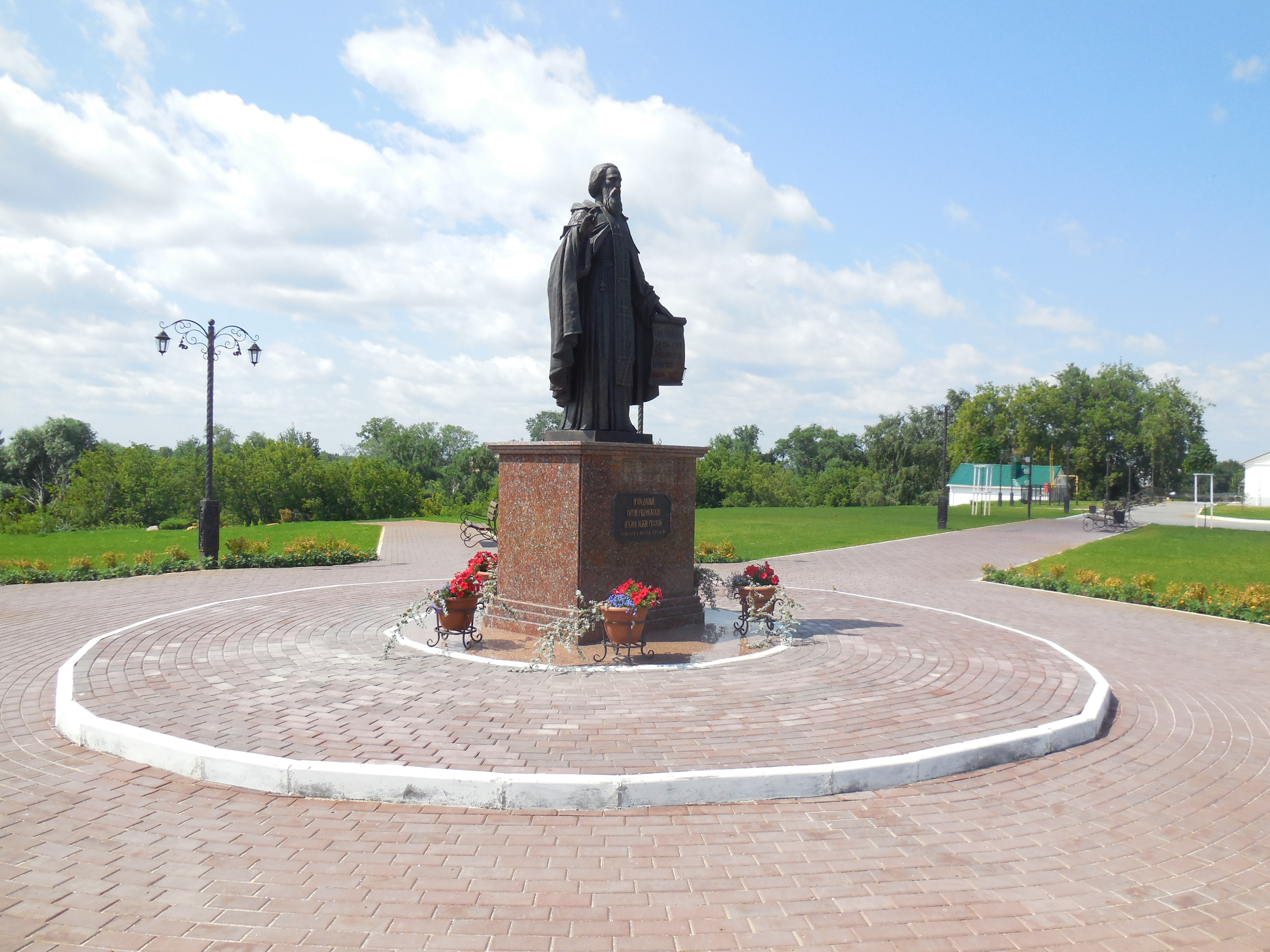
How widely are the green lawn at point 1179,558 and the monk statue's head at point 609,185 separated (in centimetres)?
1248

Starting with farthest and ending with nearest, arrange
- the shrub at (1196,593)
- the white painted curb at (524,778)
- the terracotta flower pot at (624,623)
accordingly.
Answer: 1. the shrub at (1196,593)
2. the terracotta flower pot at (624,623)
3. the white painted curb at (524,778)

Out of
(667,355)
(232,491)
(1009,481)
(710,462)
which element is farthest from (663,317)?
(1009,481)

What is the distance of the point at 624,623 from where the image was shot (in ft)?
24.7

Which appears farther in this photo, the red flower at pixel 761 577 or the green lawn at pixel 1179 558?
the green lawn at pixel 1179 558

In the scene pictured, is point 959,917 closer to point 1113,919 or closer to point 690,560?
point 1113,919

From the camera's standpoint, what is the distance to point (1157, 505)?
60.8 m

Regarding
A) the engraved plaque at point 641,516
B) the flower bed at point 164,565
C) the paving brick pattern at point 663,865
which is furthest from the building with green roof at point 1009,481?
the paving brick pattern at point 663,865

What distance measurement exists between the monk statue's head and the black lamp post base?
1106cm

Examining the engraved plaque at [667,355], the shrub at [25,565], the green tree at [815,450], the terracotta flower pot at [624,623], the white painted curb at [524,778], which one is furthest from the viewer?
the green tree at [815,450]

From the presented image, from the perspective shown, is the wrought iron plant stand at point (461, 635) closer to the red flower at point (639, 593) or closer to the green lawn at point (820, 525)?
the red flower at point (639, 593)

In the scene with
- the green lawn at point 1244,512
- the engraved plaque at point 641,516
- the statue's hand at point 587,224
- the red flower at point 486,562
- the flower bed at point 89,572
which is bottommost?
the flower bed at point 89,572

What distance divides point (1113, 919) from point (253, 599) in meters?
10.8

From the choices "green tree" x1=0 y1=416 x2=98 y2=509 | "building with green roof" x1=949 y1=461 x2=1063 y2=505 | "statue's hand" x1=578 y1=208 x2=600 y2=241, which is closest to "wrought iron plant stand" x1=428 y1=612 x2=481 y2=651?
"statue's hand" x1=578 y1=208 x2=600 y2=241

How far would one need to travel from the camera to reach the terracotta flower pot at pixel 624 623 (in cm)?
750
